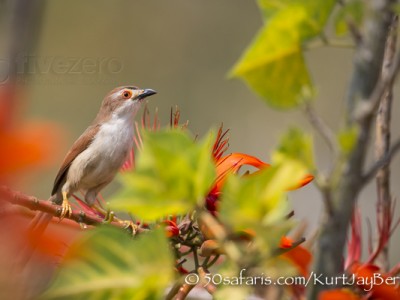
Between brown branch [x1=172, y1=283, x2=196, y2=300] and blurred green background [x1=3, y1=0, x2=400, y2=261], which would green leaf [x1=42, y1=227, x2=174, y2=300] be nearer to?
brown branch [x1=172, y1=283, x2=196, y2=300]

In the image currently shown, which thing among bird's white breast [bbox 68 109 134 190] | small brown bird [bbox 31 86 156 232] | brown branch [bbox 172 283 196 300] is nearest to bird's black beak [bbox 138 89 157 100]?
small brown bird [bbox 31 86 156 232]

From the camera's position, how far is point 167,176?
454 millimetres

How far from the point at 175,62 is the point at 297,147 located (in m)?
5.46

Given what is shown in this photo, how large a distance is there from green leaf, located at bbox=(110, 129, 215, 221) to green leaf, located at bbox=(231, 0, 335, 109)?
8 centimetres

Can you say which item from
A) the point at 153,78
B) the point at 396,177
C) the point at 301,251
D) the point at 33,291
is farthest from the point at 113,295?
the point at 153,78

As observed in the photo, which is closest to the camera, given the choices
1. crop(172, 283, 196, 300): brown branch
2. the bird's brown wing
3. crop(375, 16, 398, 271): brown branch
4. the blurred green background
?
crop(172, 283, 196, 300): brown branch

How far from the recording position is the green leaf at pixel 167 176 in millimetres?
445

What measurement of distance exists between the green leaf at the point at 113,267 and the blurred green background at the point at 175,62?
408cm

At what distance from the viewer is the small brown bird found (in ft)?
9.61

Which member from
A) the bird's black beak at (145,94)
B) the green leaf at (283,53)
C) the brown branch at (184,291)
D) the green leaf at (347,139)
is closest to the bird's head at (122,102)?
the bird's black beak at (145,94)

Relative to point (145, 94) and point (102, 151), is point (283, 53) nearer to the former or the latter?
point (102, 151)

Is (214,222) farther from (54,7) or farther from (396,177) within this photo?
(54,7)

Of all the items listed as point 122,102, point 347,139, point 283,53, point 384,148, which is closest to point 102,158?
point 122,102

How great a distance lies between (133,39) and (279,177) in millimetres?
5793
